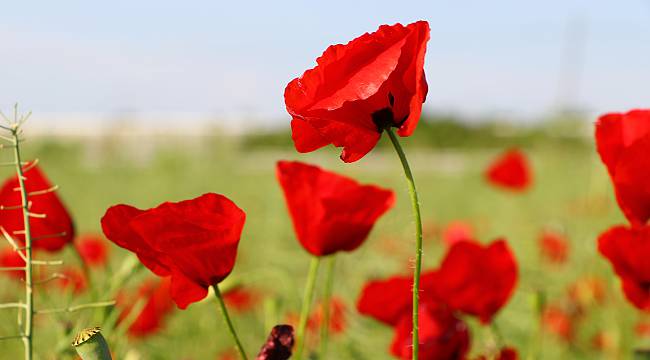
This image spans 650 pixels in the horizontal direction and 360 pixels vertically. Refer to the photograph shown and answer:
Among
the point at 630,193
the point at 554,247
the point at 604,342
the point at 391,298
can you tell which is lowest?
the point at 604,342

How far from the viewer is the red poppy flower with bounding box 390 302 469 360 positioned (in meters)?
0.77

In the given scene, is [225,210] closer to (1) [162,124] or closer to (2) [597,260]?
(2) [597,260]

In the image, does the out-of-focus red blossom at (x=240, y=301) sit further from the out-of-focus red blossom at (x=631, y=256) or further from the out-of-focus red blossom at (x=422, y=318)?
the out-of-focus red blossom at (x=631, y=256)

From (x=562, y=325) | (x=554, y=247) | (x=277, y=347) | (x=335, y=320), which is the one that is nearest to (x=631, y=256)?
(x=277, y=347)

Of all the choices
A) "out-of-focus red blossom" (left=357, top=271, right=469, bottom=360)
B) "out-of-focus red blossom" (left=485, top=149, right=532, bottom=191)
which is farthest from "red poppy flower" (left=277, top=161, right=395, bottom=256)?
"out-of-focus red blossom" (left=485, top=149, right=532, bottom=191)

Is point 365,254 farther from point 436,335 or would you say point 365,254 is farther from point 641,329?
point 436,335

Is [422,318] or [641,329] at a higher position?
[422,318]

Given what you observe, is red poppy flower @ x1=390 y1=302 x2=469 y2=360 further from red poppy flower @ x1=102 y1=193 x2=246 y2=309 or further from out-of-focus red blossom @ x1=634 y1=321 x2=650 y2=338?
out-of-focus red blossom @ x1=634 y1=321 x2=650 y2=338

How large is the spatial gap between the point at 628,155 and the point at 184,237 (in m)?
0.32

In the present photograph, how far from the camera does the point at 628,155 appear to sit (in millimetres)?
665

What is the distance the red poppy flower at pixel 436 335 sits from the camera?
0.77 metres

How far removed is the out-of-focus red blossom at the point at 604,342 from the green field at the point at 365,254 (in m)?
0.02

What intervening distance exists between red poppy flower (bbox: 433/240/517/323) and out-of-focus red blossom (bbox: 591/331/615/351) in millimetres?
761

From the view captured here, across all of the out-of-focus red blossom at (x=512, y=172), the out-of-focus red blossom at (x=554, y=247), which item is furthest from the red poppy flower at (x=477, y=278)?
the out-of-focus red blossom at (x=512, y=172)
